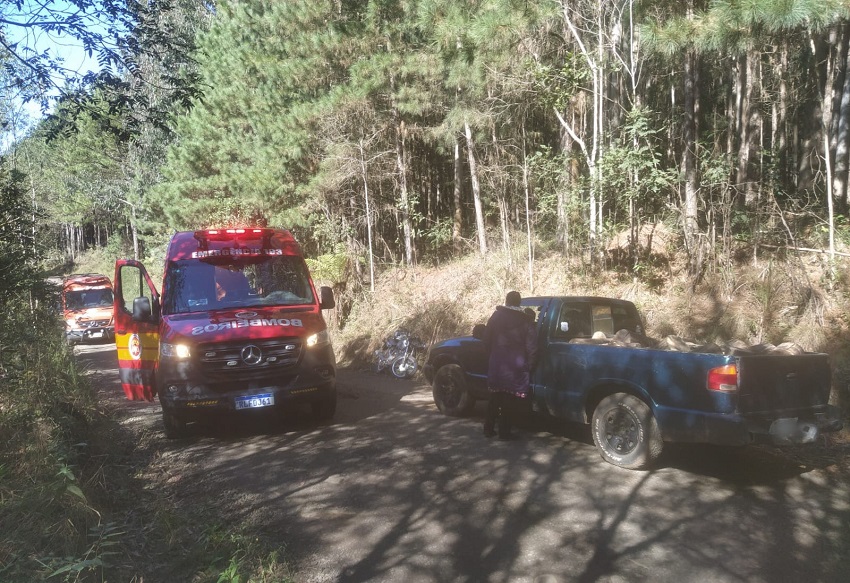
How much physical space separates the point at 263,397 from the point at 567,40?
10.8 m

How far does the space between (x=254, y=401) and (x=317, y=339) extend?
1.13 m

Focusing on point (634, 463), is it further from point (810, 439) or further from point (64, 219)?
point (64, 219)

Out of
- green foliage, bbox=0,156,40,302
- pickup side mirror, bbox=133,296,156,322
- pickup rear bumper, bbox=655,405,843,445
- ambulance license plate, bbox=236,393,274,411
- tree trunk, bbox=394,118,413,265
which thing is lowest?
pickup rear bumper, bbox=655,405,843,445

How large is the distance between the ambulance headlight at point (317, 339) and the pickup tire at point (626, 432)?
11.5 feet

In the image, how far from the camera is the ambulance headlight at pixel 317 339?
26.5 ft

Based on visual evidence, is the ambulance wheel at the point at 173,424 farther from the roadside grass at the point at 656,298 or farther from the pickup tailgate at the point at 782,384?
the roadside grass at the point at 656,298

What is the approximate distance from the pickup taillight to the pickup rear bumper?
241mm

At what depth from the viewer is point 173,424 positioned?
7898 mm

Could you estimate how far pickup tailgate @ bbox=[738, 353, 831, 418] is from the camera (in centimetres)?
555

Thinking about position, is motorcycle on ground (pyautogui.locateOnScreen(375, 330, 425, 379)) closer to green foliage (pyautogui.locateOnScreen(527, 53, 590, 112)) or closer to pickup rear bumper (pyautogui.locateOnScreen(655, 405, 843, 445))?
green foliage (pyautogui.locateOnScreen(527, 53, 590, 112))

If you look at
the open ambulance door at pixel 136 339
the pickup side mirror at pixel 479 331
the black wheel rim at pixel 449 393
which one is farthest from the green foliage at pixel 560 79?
the open ambulance door at pixel 136 339

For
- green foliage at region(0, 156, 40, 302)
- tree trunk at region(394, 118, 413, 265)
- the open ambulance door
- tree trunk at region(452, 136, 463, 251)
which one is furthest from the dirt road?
tree trunk at region(452, 136, 463, 251)

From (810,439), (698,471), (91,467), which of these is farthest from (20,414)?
(810,439)

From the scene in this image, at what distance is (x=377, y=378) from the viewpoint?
1334 centimetres
